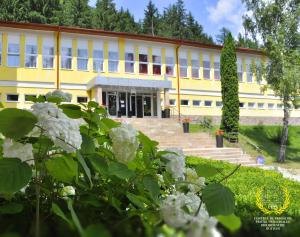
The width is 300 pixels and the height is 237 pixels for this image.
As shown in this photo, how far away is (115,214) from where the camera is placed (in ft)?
4.48

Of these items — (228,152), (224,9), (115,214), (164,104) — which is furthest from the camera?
(224,9)

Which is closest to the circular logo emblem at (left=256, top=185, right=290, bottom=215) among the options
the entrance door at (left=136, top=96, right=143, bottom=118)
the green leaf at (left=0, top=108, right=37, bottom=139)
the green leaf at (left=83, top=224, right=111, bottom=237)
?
the green leaf at (left=0, top=108, right=37, bottom=139)

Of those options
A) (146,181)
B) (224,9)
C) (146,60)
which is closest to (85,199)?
(146,181)

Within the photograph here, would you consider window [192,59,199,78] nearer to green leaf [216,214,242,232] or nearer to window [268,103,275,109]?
window [268,103,275,109]

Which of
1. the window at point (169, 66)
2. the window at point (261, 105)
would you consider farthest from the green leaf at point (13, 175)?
the window at point (261, 105)

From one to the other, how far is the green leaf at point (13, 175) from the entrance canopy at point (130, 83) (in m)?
22.4

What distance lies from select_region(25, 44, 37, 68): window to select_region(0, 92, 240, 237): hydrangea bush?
23.6 m

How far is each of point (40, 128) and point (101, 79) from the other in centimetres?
2253

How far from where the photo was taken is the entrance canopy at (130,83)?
23453 mm

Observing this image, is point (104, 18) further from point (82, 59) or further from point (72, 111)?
point (72, 111)

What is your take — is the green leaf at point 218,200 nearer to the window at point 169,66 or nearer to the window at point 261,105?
the window at point 169,66

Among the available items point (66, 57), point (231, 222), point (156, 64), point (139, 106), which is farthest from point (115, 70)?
point (231, 222)

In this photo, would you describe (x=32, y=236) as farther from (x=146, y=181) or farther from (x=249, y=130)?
(x=249, y=130)

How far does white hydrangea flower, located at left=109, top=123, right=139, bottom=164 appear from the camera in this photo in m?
1.60
